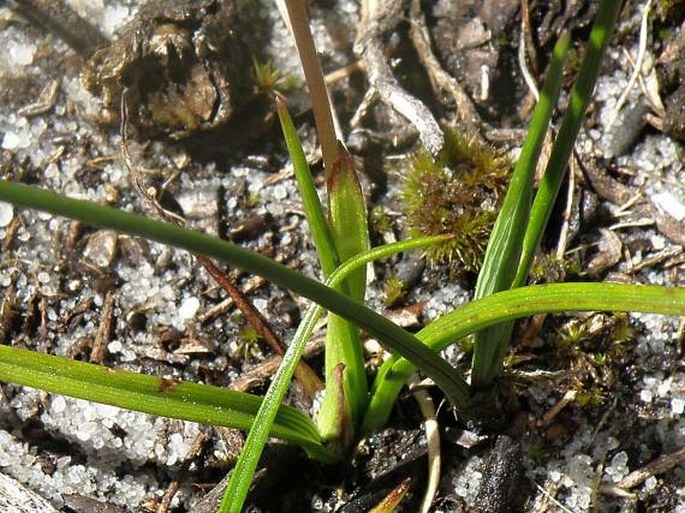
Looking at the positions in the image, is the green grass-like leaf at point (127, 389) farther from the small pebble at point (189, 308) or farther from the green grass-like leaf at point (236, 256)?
the small pebble at point (189, 308)

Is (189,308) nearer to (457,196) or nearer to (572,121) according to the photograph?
(457,196)

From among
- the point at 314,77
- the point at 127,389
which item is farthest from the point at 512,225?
the point at 127,389

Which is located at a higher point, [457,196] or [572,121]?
[457,196]

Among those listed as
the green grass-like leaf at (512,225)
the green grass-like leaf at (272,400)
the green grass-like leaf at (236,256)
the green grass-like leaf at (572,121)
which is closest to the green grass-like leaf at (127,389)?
the green grass-like leaf at (272,400)

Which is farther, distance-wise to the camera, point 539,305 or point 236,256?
point 539,305

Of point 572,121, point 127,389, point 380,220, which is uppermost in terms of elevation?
point 380,220

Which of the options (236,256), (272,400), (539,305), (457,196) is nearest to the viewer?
(236,256)

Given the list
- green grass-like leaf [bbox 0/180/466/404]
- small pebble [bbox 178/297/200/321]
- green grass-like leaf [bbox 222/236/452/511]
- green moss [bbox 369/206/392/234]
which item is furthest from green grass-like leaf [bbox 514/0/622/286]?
small pebble [bbox 178/297/200/321]

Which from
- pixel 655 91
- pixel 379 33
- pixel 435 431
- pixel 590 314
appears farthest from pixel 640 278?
pixel 379 33

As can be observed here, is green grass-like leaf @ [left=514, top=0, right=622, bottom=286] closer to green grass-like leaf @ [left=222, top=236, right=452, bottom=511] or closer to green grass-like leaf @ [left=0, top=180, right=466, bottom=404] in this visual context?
green grass-like leaf @ [left=222, top=236, right=452, bottom=511]

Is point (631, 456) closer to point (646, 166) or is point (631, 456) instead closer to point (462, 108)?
point (646, 166)
